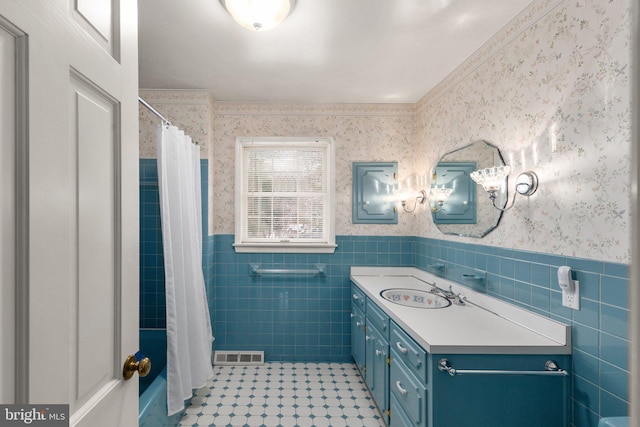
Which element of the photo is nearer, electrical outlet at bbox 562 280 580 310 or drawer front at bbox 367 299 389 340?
electrical outlet at bbox 562 280 580 310

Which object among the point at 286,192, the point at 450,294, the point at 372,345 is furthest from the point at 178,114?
the point at 450,294

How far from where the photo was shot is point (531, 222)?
1627 mm

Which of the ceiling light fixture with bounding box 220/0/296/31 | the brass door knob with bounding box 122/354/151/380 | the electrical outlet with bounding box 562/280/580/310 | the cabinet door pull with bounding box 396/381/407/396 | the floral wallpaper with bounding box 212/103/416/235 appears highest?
the ceiling light fixture with bounding box 220/0/296/31

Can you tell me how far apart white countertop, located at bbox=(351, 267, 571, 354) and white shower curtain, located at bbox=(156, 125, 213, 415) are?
1.28 meters

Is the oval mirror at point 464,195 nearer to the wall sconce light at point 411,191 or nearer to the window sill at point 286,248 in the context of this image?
the wall sconce light at point 411,191

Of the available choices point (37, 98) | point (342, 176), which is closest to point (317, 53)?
point (342, 176)

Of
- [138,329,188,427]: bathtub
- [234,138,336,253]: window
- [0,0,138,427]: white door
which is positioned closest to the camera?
[0,0,138,427]: white door

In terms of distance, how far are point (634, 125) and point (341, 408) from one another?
2.49 meters

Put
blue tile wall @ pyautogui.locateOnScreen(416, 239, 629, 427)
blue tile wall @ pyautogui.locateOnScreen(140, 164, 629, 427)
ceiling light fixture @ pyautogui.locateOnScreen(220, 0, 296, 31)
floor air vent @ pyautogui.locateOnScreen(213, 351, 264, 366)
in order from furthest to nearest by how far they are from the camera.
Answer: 1. floor air vent @ pyautogui.locateOnScreen(213, 351, 264, 366)
2. blue tile wall @ pyautogui.locateOnScreen(140, 164, 629, 427)
3. ceiling light fixture @ pyautogui.locateOnScreen(220, 0, 296, 31)
4. blue tile wall @ pyautogui.locateOnScreen(416, 239, 629, 427)

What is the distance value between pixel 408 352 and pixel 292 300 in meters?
1.57

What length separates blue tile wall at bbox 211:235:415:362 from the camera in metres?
3.00

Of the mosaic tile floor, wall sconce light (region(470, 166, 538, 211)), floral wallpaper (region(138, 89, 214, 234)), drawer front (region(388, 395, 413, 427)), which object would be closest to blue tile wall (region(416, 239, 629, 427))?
wall sconce light (region(470, 166, 538, 211))

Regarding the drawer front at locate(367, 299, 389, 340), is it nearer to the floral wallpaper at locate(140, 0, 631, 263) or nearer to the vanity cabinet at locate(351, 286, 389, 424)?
the vanity cabinet at locate(351, 286, 389, 424)

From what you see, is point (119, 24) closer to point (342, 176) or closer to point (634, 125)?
point (634, 125)
